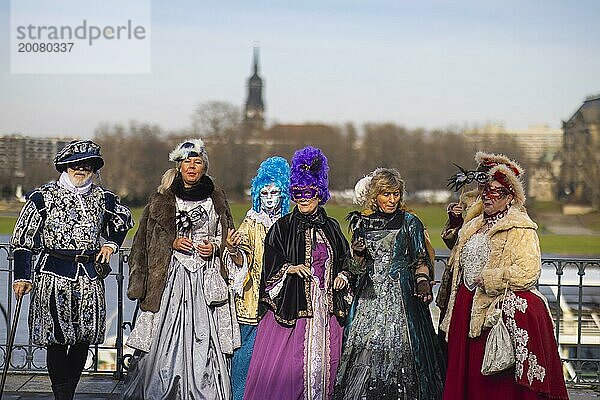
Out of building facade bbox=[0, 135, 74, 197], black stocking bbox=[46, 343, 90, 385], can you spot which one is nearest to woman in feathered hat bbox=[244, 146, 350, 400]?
black stocking bbox=[46, 343, 90, 385]

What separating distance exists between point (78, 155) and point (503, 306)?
2.08 metres

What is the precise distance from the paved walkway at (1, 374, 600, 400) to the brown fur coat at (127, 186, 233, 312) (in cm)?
74

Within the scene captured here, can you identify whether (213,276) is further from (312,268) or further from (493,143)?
(493,143)

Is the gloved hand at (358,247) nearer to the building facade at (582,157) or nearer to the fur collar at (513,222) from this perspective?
the fur collar at (513,222)

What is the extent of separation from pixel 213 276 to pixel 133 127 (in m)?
41.8

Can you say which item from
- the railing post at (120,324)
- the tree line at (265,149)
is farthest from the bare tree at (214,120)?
the railing post at (120,324)

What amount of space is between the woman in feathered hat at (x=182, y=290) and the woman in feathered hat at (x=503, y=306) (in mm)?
1166

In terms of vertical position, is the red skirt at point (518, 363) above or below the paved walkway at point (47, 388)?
above

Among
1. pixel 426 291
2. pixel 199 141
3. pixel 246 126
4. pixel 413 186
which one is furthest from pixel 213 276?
pixel 246 126

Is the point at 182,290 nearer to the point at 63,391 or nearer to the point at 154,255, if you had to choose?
the point at 154,255

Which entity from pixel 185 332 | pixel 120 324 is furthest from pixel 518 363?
pixel 120 324

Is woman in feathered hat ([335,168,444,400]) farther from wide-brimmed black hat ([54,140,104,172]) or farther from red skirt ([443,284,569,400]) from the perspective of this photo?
wide-brimmed black hat ([54,140,104,172])

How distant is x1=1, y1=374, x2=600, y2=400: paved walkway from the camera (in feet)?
17.0

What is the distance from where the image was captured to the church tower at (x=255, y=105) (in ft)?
166
